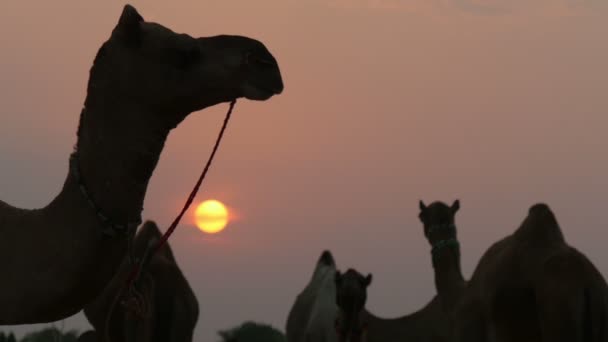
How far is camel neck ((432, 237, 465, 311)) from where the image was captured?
14.9 meters

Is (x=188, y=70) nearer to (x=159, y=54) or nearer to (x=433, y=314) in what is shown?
(x=159, y=54)

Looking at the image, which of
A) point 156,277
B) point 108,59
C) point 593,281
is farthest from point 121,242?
point 156,277

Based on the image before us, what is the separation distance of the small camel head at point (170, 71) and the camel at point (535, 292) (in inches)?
257

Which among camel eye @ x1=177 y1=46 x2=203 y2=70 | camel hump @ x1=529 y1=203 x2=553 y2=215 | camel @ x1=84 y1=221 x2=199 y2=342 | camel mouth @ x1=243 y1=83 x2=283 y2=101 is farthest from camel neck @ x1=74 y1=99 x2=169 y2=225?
camel @ x1=84 y1=221 x2=199 y2=342

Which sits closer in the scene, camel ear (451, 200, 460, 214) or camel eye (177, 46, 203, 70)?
camel eye (177, 46, 203, 70)

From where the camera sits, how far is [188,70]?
5176 mm

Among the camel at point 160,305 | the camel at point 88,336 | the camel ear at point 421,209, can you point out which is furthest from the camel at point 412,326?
the camel at point 88,336

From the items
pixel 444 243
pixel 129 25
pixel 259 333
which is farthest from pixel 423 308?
pixel 259 333

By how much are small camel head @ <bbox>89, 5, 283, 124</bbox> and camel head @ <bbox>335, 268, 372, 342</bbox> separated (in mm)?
8014

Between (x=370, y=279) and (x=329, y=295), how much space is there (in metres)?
1.79

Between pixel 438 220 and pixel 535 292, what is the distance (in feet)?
11.3

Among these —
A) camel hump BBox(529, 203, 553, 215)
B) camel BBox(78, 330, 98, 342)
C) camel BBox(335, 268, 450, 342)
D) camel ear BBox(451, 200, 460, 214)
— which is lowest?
camel BBox(78, 330, 98, 342)

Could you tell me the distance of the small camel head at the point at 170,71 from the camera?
509 cm

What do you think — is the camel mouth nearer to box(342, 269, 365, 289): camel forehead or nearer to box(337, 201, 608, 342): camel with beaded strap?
box(337, 201, 608, 342): camel with beaded strap
